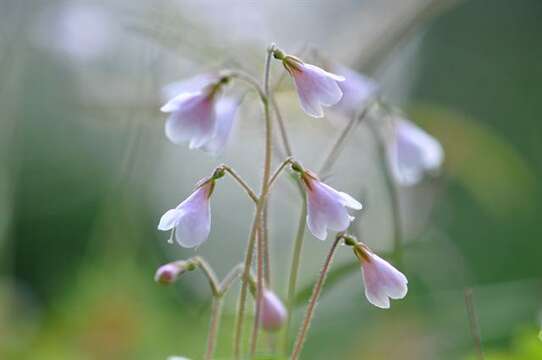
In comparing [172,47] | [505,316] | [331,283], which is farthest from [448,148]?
[331,283]

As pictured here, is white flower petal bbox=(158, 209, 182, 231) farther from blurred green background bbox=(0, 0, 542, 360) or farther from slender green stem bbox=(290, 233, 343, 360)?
blurred green background bbox=(0, 0, 542, 360)

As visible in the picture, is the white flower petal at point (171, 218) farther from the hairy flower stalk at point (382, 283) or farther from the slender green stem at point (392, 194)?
the slender green stem at point (392, 194)

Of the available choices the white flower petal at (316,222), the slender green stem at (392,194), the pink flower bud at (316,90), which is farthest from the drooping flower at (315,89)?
→ the slender green stem at (392,194)

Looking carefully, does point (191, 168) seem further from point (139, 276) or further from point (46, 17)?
point (139, 276)

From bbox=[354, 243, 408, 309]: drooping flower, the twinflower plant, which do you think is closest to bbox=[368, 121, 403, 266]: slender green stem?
the twinflower plant

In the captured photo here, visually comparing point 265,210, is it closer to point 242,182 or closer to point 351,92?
point 242,182
